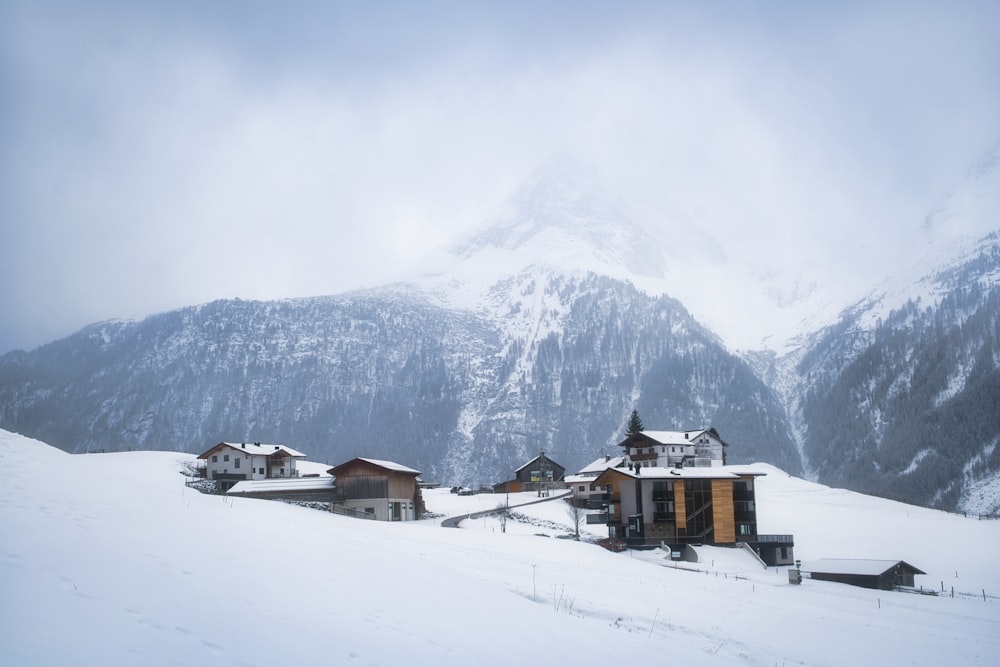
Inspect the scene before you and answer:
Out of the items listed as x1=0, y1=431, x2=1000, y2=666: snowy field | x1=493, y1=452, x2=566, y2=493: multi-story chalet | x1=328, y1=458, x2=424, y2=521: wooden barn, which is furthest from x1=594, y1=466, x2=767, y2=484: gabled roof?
x1=493, y1=452, x2=566, y2=493: multi-story chalet

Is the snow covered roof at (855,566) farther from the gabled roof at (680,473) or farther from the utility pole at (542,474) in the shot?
the utility pole at (542,474)

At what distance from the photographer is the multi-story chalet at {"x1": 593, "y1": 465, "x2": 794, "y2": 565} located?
76562mm

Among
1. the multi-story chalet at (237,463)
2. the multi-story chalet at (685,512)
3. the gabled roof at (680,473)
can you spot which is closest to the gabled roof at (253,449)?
the multi-story chalet at (237,463)

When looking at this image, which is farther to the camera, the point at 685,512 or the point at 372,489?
the point at 685,512

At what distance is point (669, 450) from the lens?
115500 mm

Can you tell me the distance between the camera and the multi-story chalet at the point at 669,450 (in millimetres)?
115125

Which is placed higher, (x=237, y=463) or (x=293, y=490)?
(x=237, y=463)

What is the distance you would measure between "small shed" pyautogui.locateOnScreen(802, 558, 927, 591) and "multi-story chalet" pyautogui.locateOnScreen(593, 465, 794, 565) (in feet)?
43.0

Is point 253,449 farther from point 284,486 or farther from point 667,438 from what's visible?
point 667,438

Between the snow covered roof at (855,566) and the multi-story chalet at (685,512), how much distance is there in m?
11.3

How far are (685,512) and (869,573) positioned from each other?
66.1 feet

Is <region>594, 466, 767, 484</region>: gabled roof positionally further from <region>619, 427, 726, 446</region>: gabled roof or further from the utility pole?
the utility pole

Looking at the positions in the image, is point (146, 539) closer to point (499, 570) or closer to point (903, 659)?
point (499, 570)

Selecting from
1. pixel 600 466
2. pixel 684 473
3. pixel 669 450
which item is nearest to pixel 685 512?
pixel 684 473
